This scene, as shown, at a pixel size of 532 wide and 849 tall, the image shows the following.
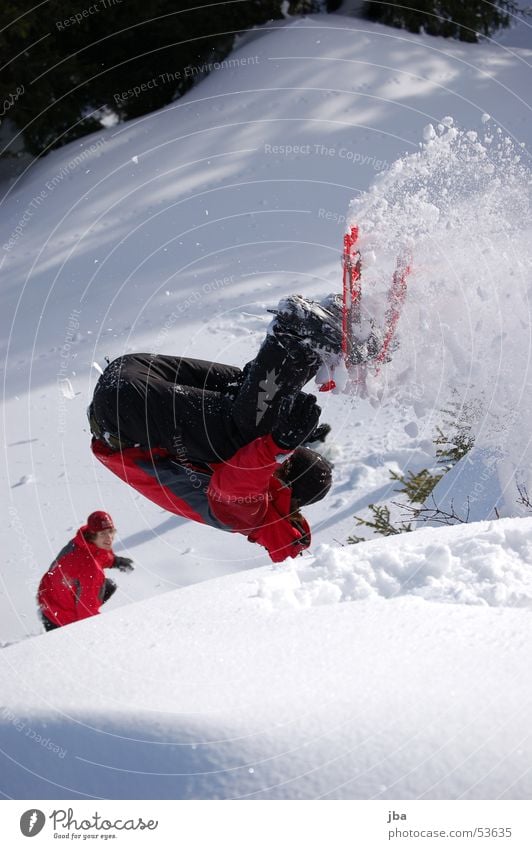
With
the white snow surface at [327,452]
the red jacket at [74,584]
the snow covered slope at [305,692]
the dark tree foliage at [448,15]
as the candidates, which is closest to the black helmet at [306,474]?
the white snow surface at [327,452]

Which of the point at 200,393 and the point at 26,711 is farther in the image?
the point at 200,393

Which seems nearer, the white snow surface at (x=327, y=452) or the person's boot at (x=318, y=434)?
the white snow surface at (x=327, y=452)

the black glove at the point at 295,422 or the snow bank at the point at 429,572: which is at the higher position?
the black glove at the point at 295,422

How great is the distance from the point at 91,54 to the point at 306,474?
24.6 feet

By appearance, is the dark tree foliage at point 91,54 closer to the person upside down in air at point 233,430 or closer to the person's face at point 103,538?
the person's face at point 103,538

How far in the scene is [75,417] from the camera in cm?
727

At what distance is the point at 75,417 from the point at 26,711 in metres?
5.05

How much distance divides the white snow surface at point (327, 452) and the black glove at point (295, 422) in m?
0.26

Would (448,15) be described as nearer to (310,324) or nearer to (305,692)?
(310,324)

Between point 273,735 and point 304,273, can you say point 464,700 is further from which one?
point 304,273

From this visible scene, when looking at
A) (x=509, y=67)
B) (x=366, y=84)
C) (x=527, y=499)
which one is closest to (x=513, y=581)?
(x=527, y=499)

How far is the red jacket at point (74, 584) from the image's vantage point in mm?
4828

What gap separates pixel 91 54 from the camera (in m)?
9.82
